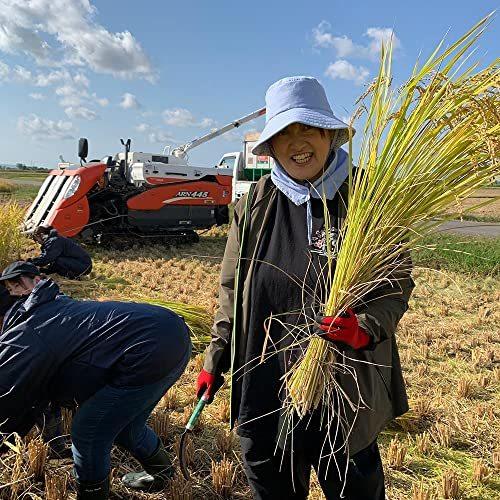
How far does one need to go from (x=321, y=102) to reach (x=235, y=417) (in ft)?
3.87

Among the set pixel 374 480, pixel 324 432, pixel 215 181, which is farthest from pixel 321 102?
pixel 215 181

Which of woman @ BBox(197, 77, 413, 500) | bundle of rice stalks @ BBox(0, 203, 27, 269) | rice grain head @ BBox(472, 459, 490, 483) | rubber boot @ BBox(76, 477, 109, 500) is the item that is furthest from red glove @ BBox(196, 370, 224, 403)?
bundle of rice stalks @ BBox(0, 203, 27, 269)

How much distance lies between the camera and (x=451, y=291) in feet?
23.6

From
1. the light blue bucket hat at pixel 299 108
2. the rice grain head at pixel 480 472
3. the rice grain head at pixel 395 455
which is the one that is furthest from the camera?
the rice grain head at pixel 395 455

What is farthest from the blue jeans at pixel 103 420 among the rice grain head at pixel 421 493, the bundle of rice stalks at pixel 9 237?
the bundle of rice stalks at pixel 9 237

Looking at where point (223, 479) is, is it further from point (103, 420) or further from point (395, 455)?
point (395, 455)

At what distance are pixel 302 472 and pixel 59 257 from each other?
584 cm

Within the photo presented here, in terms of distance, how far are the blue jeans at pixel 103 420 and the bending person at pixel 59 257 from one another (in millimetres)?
5043

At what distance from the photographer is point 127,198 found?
9.15m

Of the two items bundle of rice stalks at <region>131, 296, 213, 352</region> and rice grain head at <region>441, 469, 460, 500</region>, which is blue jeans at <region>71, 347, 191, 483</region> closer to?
rice grain head at <region>441, 469, 460, 500</region>

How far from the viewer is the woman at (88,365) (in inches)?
75.1

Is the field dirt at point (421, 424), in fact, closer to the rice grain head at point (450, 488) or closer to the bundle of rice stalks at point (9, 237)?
the rice grain head at point (450, 488)

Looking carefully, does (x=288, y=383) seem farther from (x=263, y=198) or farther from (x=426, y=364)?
(x=426, y=364)

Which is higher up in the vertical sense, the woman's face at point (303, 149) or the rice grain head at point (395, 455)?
the woman's face at point (303, 149)
